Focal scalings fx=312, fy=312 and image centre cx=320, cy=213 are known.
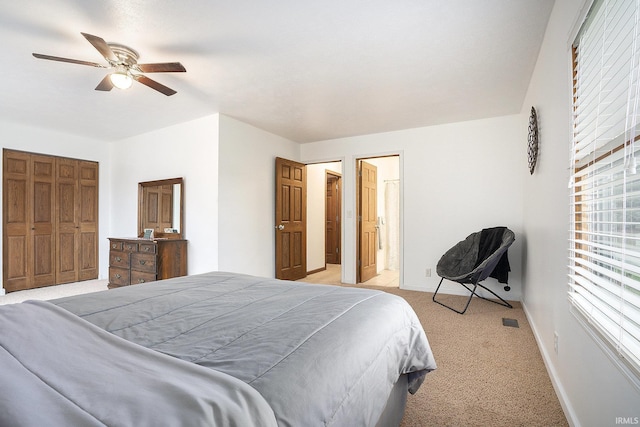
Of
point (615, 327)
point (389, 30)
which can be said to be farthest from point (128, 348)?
point (389, 30)

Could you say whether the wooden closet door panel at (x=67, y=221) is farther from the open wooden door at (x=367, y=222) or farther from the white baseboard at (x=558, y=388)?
the white baseboard at (x=558, y=388)

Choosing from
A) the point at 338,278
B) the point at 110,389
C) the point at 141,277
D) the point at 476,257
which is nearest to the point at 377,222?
the point at 338,278

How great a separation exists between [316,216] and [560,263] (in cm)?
464

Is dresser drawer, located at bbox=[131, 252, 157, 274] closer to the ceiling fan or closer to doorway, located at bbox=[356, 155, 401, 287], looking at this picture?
the ceiling fan

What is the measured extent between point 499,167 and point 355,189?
2027mm

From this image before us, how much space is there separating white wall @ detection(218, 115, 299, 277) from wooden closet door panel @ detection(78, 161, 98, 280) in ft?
9.60

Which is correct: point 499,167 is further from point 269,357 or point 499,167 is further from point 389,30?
point 269,357

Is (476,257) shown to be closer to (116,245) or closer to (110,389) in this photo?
(110,389)

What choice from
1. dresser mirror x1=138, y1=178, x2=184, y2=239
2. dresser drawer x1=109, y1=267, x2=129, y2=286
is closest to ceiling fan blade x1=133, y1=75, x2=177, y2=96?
dresser mirror x1=138, y1=178, x2=184, y2=239

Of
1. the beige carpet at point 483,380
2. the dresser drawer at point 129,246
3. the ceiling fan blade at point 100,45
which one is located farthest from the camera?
the dresser drawer at point 129,246

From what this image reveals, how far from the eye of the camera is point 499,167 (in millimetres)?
4090

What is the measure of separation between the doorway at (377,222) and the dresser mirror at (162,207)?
8.79 feet

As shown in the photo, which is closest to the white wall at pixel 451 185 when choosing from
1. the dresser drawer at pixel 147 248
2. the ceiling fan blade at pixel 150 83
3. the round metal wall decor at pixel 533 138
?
the round metal wall decor at pixel 533 138

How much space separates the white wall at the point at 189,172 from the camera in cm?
408
